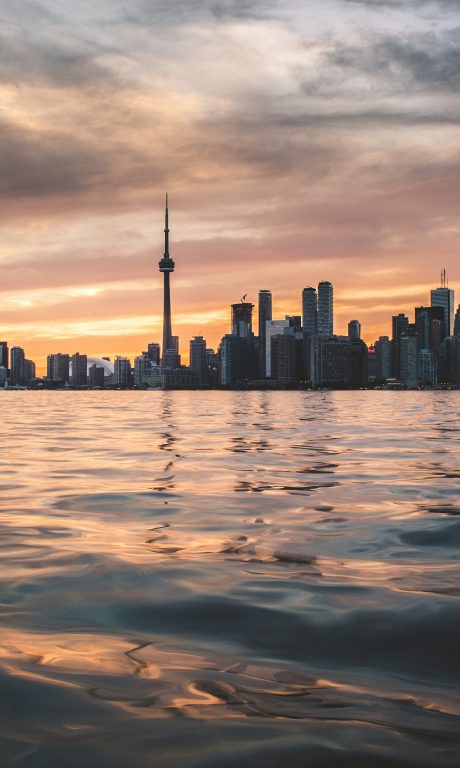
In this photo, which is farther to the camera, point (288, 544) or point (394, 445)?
point (394, 445)

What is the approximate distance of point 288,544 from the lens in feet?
37.9

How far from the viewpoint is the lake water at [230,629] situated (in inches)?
197

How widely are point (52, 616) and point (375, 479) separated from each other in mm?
13558

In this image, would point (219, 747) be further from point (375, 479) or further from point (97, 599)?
point (375, 479)

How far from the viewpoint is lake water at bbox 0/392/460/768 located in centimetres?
500

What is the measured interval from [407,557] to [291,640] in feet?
13.1

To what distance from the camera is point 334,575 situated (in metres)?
9.55

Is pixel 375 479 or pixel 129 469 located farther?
pixel 129 469

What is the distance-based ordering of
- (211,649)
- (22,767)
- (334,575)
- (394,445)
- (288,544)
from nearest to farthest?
(22,767), (211,649), (334,575), (288,544), (394,445)

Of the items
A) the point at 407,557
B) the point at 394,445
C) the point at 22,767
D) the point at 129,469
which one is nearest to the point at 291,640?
the point at 22,767

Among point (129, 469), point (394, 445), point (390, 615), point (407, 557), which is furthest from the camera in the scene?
point (394, 445)

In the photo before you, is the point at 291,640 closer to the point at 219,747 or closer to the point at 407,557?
the point at 219,747

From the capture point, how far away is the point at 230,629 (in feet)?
24.5

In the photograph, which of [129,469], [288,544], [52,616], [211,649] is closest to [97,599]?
[52,616]
